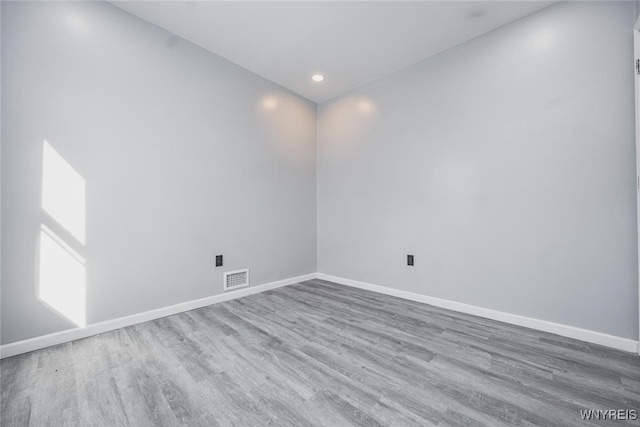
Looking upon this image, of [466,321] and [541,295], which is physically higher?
[541,295]

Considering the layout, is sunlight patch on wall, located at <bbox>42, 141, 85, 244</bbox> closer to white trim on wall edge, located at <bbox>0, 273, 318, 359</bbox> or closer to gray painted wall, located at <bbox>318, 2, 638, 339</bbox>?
white trim on wall edge, located at <bbox>0, 273, 318, 359</bbox>

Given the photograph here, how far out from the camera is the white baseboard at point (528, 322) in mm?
1795

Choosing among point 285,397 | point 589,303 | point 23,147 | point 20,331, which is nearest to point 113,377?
point 20,331

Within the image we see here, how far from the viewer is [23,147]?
1.73 meters

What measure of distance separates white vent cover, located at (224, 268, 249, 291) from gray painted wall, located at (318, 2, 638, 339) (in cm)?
139

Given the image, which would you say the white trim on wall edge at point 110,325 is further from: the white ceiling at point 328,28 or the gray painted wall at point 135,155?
the white ceiling at point 328,28

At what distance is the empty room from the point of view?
A: 4.58ft

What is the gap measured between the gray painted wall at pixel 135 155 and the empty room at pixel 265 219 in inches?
0.6

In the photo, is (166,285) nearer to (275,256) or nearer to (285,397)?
(275,256)

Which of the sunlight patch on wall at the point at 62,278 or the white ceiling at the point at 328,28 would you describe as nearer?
the sunlight patch on wall at the point at 62,278

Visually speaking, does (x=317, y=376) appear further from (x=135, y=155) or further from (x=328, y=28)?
(x=328, y=28)

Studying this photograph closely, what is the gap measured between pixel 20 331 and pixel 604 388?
3453 millimetres

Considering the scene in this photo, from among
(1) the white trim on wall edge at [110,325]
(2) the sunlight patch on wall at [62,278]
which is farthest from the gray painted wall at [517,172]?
(2) the sunlight patch on wall at [62,278]

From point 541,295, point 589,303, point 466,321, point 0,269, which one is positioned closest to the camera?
point 0,269
